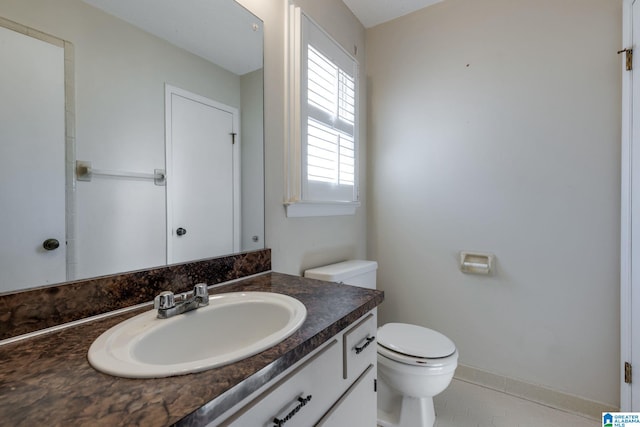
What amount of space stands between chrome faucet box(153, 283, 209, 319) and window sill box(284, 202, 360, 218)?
2.24 feet

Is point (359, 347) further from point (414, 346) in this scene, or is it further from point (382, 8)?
point (382, 8)

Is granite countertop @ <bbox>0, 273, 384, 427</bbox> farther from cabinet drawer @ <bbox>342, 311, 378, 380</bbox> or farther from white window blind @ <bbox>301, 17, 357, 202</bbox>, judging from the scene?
white window blind @ <bbox>301, 17, 357, 202</bbox>

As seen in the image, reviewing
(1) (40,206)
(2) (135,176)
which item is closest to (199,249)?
(2) (135,176)

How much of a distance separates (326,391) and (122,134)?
0.94 meters

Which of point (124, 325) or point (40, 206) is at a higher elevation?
point (40, 206)

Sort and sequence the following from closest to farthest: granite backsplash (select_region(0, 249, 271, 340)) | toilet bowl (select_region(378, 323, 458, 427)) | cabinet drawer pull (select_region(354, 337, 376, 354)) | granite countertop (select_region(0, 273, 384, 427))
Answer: granite countertop (select_region(0, 273, 384, 427)), granite backsplash (select_region(0, 249, 271, 340)), cabinet drawer pull (select_region(354, 337, 376, 354)), toilet bowl (select_region(378, 323, 458, 427))

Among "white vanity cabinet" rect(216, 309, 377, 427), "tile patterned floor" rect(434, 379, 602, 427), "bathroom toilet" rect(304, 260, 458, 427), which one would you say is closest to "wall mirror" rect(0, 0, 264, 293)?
"white vanity cabinet" rect(216, 309, 377, 427)

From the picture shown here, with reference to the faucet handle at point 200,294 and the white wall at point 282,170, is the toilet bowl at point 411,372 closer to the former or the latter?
the white wall at point 282,170

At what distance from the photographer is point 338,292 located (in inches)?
39.8

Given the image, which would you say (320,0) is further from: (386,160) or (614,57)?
(614,57)

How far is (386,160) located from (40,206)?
1880 mm

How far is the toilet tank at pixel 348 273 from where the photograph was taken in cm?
153

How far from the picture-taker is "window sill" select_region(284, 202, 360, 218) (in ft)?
4.85

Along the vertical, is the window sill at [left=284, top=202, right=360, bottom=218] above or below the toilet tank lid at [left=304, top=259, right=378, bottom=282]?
above
